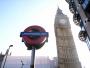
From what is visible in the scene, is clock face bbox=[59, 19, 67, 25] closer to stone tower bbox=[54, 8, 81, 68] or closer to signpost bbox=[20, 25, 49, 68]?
stone tower bbox=[54, 8, 81, 68]

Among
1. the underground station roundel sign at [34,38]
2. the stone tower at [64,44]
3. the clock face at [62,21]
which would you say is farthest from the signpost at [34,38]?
the clock face at [62,21]

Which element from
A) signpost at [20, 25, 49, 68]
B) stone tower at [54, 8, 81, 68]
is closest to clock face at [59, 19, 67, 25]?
stone tower at [54, 8, 81, 68]

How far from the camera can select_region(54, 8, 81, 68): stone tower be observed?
70.9m

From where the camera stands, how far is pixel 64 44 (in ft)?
256

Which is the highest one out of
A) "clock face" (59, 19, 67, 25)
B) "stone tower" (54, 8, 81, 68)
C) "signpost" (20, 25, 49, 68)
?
"clock face" (59, 19, 67, 25)

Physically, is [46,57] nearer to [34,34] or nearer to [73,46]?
[73,46]

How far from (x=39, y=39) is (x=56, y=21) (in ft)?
258

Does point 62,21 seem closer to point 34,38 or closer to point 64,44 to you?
point 64,44

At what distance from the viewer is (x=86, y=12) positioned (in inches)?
1278

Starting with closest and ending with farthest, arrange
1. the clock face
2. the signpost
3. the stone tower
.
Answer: the signpost, the stone tower, the clock face

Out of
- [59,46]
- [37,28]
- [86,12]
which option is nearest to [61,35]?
[59,46]

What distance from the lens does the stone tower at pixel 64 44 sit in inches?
2790

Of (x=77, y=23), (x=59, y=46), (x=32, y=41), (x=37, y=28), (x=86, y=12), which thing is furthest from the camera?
(x=59, y=46)

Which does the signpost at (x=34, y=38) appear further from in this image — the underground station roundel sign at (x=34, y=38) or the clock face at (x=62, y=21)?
the clock face at (x=62, y=21)
